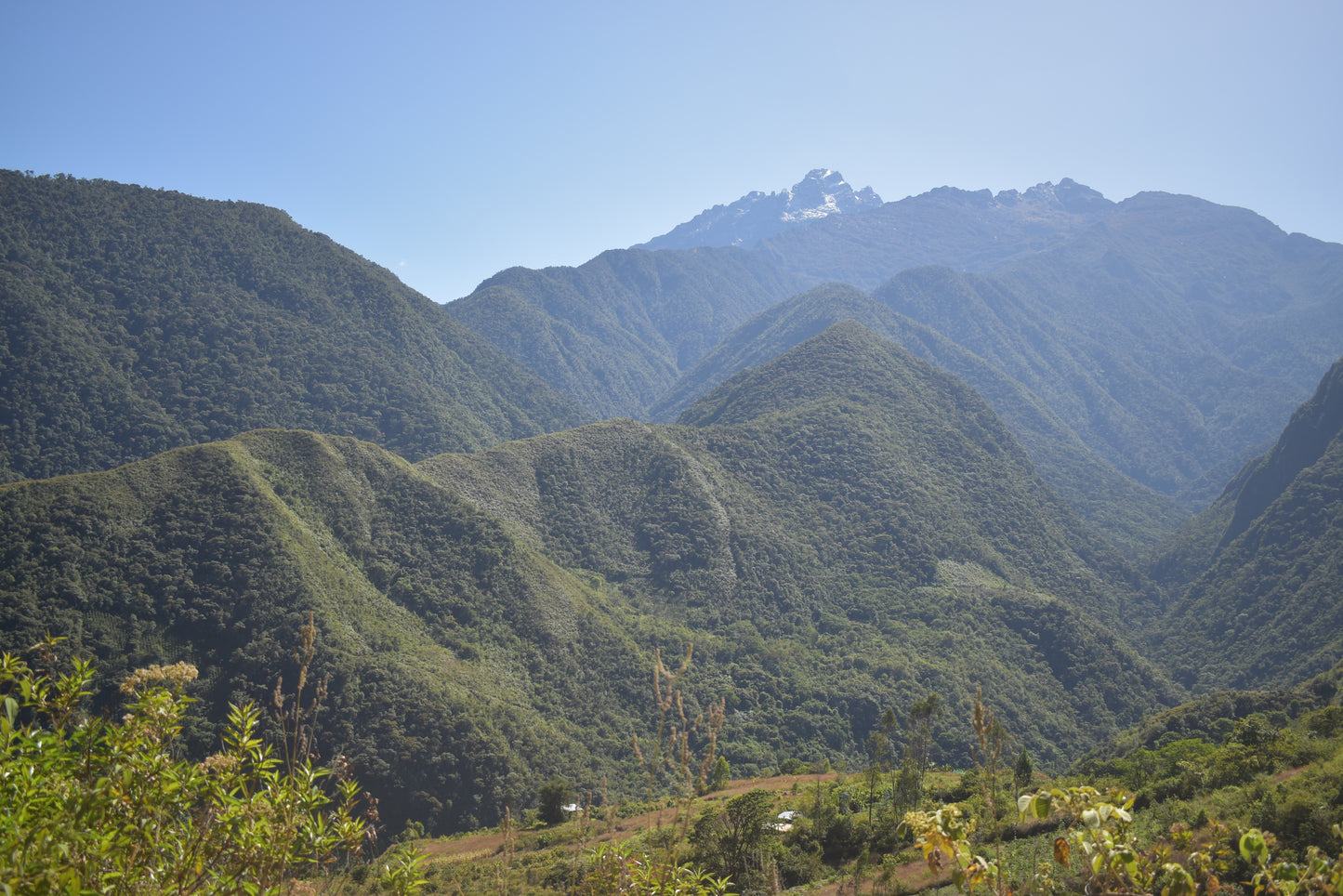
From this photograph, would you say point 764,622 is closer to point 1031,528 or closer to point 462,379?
point 1031,528

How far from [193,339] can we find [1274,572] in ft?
581

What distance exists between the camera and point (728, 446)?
12044 cm

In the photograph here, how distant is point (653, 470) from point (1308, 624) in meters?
86.5

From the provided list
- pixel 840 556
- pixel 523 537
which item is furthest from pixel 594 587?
pixel 840 556

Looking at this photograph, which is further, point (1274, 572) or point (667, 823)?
point (1274, 572)

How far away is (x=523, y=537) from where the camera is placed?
85438 millimetres

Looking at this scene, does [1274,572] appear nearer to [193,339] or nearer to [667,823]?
[667,823]

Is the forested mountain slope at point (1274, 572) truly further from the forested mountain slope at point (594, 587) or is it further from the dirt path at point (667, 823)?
the dirt path at point (667, 823)

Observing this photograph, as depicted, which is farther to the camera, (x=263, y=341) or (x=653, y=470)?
(x=263, y=341)

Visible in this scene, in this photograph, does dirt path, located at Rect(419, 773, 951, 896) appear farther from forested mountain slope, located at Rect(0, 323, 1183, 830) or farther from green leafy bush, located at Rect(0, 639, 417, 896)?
green leafy bush, located at Rect(0, 639, 417, 896)

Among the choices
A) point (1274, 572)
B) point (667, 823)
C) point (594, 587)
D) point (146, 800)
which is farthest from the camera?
point (1274, 572)

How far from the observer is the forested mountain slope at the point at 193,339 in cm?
10000

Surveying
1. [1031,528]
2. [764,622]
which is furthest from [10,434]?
[1031,528]

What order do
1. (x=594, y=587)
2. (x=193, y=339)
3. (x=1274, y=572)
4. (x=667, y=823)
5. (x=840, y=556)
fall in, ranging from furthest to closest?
(x=193, y=339)
(x=840, y=556)
(x=1274, y=572)
(x=594, y=587)
(x=667, y=823)
